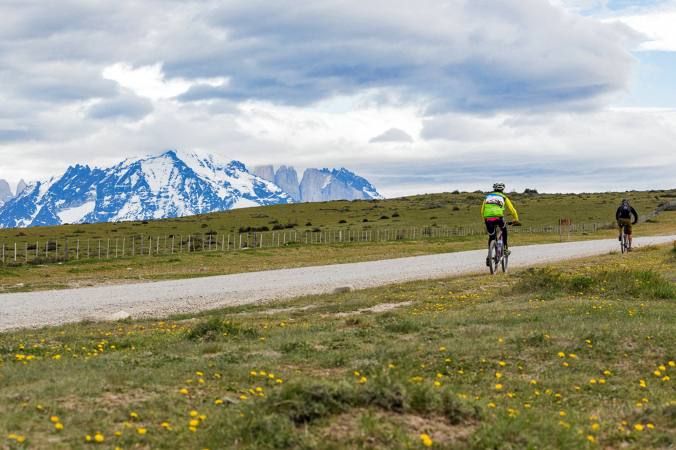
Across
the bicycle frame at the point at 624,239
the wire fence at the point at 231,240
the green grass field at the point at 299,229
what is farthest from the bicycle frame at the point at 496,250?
the wire fence at the point at 231,240

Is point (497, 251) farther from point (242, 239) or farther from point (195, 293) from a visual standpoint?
point (242, 239)

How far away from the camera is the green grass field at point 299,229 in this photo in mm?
30516

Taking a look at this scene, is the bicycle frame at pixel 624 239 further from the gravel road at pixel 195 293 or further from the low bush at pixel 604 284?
the low bush at pixel 604 284

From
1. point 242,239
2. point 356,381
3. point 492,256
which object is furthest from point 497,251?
point 242,239

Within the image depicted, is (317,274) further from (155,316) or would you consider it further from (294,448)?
(294,448)

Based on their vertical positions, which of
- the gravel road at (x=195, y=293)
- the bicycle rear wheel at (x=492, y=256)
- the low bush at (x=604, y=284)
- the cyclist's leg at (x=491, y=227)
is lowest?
the gravel road at (x=195, y=293)

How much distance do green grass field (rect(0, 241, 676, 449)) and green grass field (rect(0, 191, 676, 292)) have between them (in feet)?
50.8

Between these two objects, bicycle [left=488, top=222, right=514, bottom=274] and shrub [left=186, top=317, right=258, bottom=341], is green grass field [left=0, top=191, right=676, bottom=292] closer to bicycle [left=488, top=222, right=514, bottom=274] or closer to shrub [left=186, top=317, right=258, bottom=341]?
bicycle [left=488, top=222, right=514, bottom=274]

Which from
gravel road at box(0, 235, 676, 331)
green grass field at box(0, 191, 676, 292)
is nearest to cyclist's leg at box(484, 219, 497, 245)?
gravel road at box(0, 235, 676, 331)

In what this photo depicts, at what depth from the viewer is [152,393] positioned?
7.57 m

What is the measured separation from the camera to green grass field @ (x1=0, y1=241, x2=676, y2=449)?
20.9ft

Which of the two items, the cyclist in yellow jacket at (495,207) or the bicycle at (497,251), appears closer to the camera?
the cyclist in yellow jacket at (495,207)

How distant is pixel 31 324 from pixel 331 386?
9785 millimetres

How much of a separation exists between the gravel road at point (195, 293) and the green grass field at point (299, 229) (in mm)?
4089
